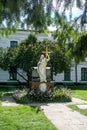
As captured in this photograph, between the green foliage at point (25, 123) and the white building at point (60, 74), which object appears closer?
the green foliage at point (25, 123)

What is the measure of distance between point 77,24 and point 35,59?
31.4m

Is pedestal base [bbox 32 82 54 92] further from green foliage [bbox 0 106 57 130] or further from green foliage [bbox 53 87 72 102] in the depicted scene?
green foliage [bbox 0 106 57 130]

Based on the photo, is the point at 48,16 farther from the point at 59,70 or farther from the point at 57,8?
the point at 59,70

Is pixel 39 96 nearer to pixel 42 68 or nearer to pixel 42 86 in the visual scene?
pixel 42 86

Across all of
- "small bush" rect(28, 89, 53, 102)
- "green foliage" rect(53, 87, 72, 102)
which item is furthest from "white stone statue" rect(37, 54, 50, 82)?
"green foliage" rect(53, 87, 72, 102)

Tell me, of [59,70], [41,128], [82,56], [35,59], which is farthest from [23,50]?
[82,56]

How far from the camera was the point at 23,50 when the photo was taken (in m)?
38.9

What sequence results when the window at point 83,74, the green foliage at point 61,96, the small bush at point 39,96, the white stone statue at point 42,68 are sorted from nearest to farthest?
the small bush at point 39,96, the green foliage at point 61,96, the white stone statue at point 42,68, the window at point 83,74

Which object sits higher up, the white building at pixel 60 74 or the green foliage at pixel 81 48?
the green foliage at pixel 81 48

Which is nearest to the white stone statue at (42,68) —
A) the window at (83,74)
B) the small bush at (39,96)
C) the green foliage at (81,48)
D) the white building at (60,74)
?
the small bush at (39,96)

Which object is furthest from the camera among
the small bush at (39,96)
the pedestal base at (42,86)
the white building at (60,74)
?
the white building at (60,74)

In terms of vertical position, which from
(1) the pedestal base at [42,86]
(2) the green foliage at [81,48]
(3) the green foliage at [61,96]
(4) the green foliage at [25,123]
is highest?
(2) the green foliage at [81,48]

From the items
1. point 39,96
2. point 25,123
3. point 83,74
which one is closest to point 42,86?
point 39,96

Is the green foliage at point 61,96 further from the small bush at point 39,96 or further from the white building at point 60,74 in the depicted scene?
the white building at point 60,74
